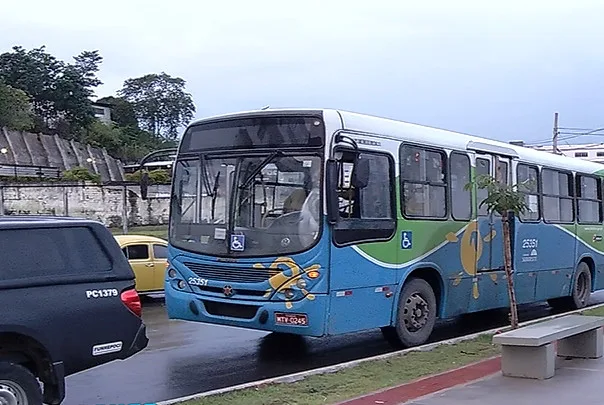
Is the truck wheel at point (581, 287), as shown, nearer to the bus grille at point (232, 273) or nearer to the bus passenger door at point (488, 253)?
the bus passenger door at point (488, 253)

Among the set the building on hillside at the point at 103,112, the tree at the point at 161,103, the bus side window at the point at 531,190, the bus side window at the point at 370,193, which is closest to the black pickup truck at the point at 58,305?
the bus side window at the point at 370,193

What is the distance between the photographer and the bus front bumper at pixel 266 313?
1036cm

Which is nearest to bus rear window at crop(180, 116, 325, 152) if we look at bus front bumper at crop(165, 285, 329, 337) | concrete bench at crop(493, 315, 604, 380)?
bus front bumper at crop(165, 285, 329, 337)

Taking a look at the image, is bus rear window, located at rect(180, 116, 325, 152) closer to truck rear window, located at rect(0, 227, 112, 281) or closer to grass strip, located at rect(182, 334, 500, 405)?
grass strip, located at rect(182, 334, 500, 405)

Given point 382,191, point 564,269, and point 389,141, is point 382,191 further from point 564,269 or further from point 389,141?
point 564,269

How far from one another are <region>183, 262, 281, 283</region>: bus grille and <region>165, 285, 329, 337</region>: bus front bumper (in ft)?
0.88

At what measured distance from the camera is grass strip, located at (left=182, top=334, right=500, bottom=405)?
8266mm

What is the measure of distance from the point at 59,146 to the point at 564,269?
65280 millimetres

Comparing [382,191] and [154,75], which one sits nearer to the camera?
[382,191]

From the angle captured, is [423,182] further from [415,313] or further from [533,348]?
[533,348]

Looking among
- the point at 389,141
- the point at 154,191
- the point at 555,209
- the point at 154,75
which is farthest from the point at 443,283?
the point at 154,75

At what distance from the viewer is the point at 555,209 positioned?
16.3m

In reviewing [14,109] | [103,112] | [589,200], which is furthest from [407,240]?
[103,112]

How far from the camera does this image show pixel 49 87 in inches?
3285
